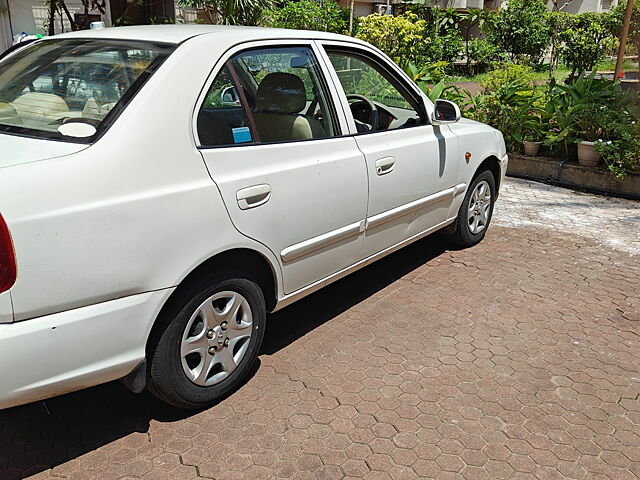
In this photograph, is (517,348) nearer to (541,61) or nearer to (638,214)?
(638,214)

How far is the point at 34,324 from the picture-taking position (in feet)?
7.68

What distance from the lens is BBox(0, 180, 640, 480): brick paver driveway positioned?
2.84 m

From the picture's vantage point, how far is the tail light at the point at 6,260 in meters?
2.25

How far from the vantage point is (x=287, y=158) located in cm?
334

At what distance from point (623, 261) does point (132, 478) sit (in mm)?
4416

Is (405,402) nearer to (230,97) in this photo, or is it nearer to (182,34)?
(230,97)

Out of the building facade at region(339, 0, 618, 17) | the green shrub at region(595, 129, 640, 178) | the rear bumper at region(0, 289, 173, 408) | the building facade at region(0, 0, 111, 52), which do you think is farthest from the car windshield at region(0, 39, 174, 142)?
the building facade at region(339, 0, 618, 17)

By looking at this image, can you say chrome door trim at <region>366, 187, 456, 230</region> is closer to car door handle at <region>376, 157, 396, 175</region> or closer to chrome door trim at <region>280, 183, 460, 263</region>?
chrome door trim at <region>280, 183, 460, 263</region>

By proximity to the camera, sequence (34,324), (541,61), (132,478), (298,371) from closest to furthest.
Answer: (34,324), (132,478), (298,371), (541,61)

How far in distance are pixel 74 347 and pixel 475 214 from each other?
387 cm

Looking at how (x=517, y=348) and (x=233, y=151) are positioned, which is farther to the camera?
(x=517, y=348)

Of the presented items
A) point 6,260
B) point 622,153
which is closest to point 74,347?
point 6,260

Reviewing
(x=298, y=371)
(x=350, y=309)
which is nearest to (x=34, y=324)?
(x=298, y=371)

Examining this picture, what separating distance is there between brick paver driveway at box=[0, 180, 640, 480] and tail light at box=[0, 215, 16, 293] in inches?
12.2
